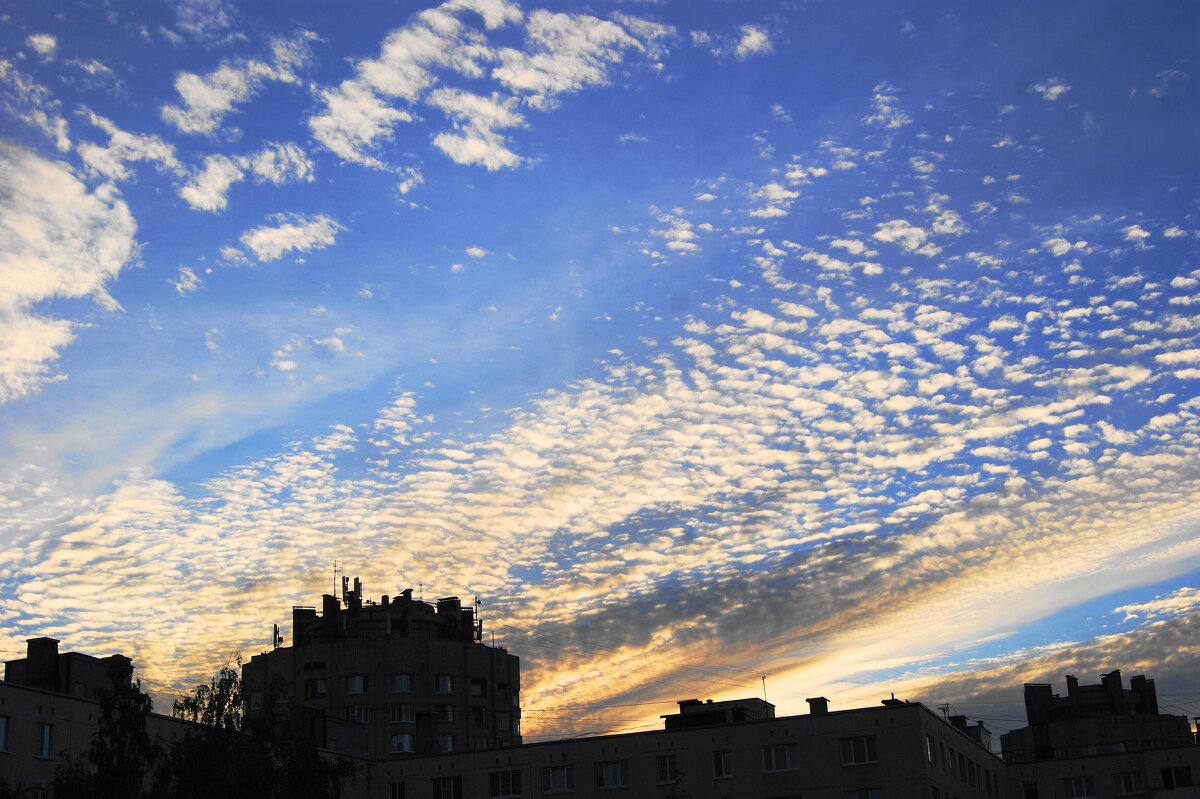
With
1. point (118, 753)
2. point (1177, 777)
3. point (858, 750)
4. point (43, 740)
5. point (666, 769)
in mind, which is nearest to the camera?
point (118, 753)

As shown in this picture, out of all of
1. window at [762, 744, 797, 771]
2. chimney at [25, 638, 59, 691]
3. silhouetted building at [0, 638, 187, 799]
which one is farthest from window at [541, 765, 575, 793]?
chimney at [25, 638, 59, 691]

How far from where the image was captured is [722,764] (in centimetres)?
7369

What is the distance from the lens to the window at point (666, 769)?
74.2 meters

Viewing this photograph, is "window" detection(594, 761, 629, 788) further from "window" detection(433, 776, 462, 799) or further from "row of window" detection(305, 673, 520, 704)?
"row of window" detection(305, 673, 520, 704)

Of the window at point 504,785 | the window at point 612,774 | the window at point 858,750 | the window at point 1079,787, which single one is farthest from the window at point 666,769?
the window at point 1079,787

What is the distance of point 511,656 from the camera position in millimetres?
131000

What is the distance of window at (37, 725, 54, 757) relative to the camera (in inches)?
2061

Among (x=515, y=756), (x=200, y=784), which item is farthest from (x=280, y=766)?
(x=515, y=756)

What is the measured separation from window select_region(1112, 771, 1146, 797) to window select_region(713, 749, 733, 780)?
41.4m

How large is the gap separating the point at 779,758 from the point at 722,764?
3.55 meters

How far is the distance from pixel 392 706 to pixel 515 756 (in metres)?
45.1

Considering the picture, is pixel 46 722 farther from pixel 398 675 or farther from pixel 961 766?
pixel 398 675

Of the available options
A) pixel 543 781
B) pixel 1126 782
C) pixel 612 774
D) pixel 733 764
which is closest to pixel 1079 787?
pixel 1126 782

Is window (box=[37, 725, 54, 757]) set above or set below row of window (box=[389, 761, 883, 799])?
above
